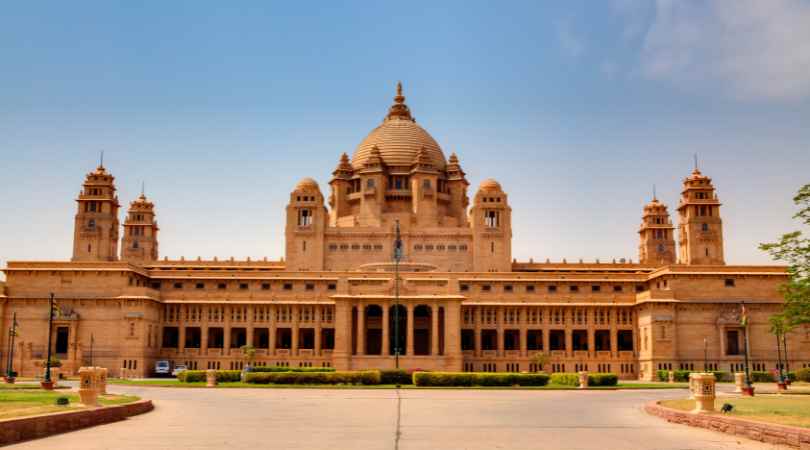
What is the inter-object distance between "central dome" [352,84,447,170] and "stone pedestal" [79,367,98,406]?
3366 inches

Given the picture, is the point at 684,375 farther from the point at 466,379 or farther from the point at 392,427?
the point at 392,427

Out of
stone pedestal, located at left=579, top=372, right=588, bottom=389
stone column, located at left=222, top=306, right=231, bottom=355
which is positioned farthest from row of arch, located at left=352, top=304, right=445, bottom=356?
stone pedestal, located at left=579, top=372, right=588, bottom=389

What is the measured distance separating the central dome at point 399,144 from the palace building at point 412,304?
24.3 ft

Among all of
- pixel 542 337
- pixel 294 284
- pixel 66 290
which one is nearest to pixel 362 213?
pixel 294 284

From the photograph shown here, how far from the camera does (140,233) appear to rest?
131 meters

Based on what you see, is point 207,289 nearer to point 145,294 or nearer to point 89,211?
point 145,294

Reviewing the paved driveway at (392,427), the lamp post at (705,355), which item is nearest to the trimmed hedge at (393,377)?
the paved driveway at (392,427)

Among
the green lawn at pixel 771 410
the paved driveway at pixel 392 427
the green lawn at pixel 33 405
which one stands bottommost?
the paved driveway at pixel 392 427

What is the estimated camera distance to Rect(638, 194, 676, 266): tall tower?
129 meters

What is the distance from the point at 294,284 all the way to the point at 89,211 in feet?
119

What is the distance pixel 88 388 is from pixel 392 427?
1291 cm

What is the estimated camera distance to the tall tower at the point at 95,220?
116 m

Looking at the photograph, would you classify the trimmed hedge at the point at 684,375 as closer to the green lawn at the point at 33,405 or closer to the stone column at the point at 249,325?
the stone column at the point at 249,325

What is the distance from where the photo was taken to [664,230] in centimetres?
12988
